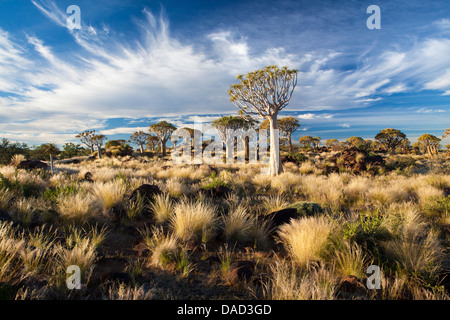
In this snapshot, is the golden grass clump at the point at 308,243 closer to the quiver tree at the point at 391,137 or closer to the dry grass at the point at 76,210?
the dry grass at the point at 76,210

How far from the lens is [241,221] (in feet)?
15.5

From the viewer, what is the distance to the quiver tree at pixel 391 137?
36.8 m

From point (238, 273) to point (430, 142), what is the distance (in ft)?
145

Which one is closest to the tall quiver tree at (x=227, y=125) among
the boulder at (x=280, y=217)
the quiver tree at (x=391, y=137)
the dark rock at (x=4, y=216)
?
the quiver tree at (x=391, y=137)

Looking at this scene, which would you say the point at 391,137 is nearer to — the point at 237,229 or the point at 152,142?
the point at 237,229

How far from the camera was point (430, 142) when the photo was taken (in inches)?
1320

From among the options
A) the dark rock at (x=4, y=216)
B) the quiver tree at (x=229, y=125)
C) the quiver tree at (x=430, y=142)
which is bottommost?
the dark rock at (x=4, y=216)

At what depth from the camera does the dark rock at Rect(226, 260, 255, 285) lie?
119 inches

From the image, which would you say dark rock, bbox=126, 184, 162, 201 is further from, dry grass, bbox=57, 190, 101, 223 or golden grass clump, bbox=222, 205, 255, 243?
golden grass clump, bbox=222, 205, 255, 243

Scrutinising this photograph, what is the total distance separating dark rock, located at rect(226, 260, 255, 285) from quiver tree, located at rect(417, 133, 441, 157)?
4260 centimetres

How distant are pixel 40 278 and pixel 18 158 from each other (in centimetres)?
1496

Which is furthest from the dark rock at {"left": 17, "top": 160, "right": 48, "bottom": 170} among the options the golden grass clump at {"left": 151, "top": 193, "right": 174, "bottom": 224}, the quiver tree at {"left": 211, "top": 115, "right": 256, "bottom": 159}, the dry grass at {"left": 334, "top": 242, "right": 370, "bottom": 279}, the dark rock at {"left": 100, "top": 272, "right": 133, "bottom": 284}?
the quiver tree at {"left": 211, "top": 115, "right": 256, "bottom": 159}

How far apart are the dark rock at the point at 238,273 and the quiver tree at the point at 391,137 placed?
4432 cm
